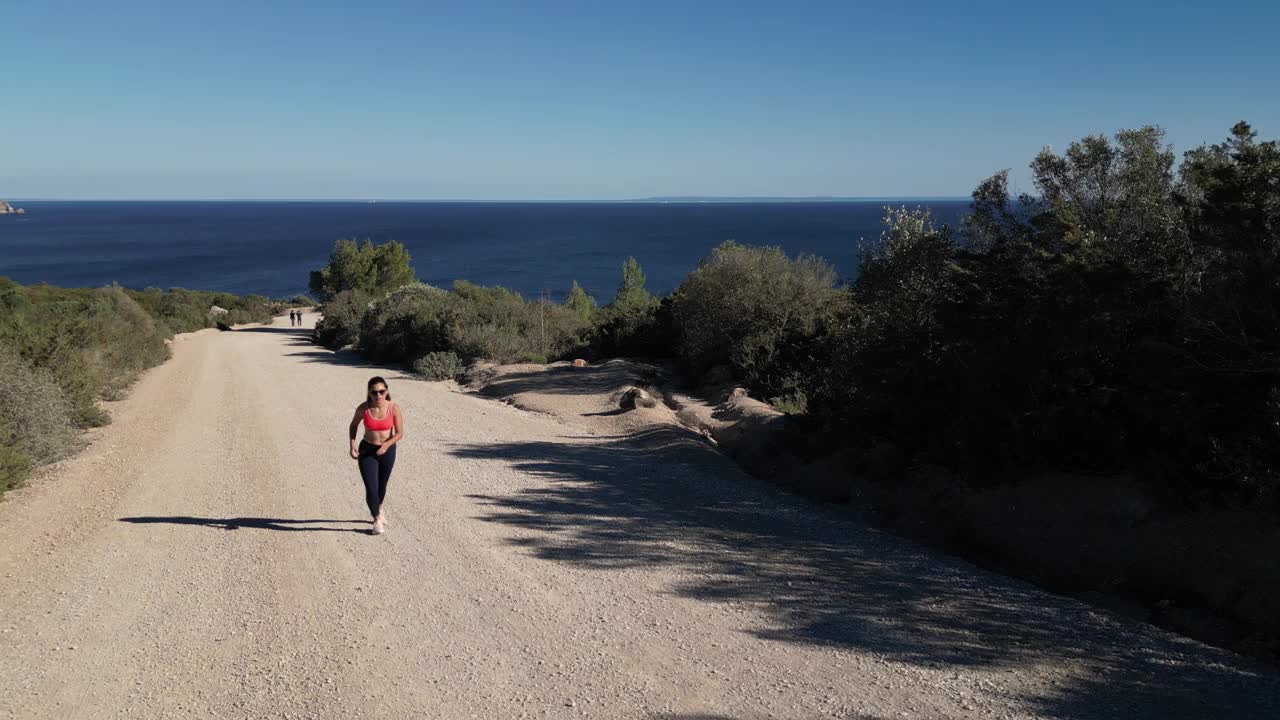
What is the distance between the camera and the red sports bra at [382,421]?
7.92 metres

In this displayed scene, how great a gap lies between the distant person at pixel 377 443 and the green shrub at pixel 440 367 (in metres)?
13.8

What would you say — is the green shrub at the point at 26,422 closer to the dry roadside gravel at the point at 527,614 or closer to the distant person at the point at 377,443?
the dry roadside gravel at the point at 527,614

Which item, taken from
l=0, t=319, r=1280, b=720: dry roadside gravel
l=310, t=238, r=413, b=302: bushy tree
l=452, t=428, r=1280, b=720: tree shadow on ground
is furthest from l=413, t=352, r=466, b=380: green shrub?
l=310, t=238, r=413, b=302: bushy tree

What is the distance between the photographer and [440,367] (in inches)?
860

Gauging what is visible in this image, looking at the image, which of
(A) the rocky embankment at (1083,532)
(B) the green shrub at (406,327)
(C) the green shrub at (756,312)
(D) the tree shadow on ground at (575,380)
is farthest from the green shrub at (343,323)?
(A) the rocky embankment at (1083,532)

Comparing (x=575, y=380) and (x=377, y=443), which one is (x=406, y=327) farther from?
(x=377, y=443)

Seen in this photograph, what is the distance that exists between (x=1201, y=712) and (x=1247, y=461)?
2457 millimetres

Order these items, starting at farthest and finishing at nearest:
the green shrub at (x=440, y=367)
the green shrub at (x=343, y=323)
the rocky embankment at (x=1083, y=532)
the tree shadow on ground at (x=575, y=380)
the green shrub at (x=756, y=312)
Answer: the green shrub at (x=343, y=323)
the green shrub at (x=440, y=367)
the tree shadow on ground at (x=575, y=380)
the green shrub at (x=756, y=312)
the rocky embankment at (x=1083, y=532)

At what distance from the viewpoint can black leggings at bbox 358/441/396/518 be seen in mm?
7855

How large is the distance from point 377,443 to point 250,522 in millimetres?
1818

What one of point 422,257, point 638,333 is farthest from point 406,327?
point 422,257

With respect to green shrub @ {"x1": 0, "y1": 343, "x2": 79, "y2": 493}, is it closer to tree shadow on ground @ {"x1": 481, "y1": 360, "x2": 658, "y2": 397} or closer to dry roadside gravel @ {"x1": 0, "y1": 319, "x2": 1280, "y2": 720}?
dry roadside gravel @ {"x1": 0, "y1": 319, "x2": 1280, "y2": 720}

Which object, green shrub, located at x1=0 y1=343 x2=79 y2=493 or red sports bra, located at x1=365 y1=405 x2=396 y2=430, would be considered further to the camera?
green shrub, located at x1=0 y1=343 x2=79 y2=493

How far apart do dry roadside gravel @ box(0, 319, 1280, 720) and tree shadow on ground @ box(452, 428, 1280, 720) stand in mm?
26
